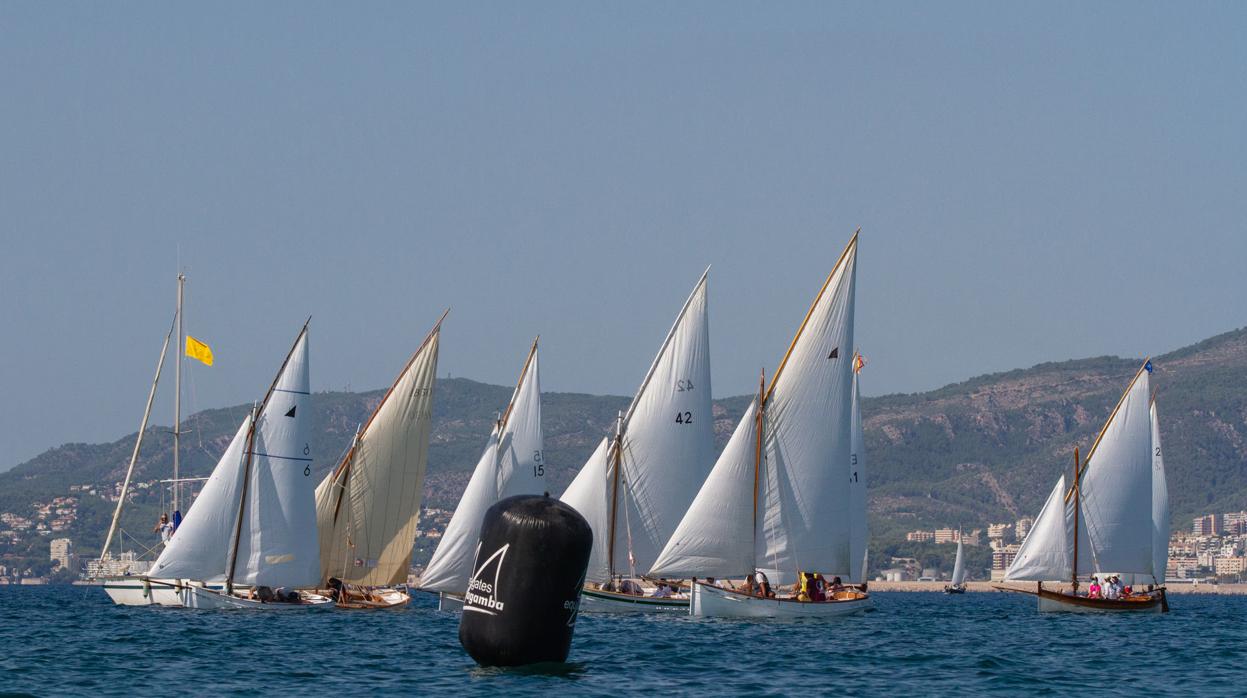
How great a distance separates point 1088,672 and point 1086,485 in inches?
A: 1690

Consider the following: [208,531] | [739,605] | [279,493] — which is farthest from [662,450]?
[208,531]

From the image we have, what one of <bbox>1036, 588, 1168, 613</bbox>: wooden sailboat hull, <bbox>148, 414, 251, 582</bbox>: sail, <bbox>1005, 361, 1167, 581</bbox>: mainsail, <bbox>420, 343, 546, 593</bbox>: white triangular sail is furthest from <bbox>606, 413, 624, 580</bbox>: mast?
<bbox>1036, 588, 1168, 613</bbox>: wooden sailboat hull

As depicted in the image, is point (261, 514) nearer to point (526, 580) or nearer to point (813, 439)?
point (813, 439)

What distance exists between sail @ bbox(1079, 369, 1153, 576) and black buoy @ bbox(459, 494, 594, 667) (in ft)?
186

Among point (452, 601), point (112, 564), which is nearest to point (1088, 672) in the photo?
point (452, 601)

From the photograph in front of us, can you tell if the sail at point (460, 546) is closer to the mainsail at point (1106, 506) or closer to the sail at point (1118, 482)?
the mainsail at point (1106, 506)

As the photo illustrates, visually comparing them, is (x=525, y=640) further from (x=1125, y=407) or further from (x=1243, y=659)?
(x=1125, y=407)

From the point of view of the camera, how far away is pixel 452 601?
79.2 m

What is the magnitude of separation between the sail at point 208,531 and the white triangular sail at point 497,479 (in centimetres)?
831

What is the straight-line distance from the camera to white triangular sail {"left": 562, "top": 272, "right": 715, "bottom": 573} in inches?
3059

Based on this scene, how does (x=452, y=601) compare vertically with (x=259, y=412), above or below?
below

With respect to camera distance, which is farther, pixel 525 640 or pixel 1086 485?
pixel 1086 485

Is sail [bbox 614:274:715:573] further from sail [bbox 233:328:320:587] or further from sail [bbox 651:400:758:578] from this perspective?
sail [bbox 233:328:320:587]

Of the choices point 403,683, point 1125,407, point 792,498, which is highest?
point 1125,407
